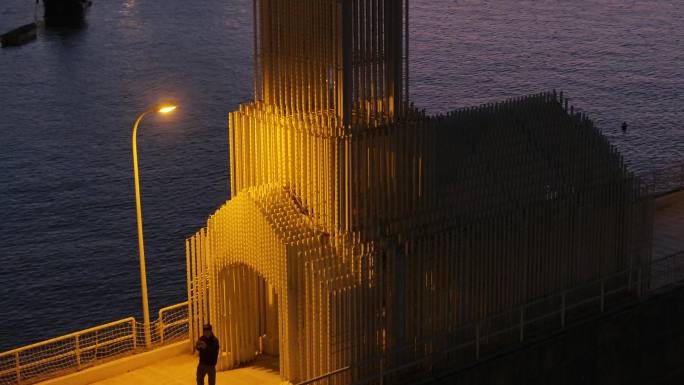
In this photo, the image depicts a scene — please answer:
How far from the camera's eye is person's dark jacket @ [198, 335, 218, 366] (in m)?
26.5

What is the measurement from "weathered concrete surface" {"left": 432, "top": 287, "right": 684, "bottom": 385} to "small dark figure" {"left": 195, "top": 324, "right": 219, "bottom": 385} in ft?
17.1

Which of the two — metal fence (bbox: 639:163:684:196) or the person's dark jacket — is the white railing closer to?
the person's dark jacket

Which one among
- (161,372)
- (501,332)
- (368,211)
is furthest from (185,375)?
(501,332)

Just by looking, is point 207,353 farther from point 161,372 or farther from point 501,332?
point 501,332

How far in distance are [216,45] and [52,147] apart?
2817cm

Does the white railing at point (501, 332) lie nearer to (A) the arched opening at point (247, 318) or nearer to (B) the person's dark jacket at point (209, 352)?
(B) the person's dark jacket at point (209, 352)

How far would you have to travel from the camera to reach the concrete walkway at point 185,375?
28500mm

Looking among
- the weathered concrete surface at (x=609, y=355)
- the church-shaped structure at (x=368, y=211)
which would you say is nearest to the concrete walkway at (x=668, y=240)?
the weathered concrete surface at (x=609, y=355)

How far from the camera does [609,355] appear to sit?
3162 centimetres

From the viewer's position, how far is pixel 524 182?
29969mm

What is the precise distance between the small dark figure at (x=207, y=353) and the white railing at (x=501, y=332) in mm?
2292

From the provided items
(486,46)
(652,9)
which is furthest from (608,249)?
(652,9)

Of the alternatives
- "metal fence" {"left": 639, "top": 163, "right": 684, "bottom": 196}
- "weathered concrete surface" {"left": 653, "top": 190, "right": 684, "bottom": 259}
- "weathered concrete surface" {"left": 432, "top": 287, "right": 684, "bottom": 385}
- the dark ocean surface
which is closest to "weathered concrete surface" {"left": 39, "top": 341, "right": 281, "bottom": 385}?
"weathered concrete surface" {"left": 432, "top": 287, "right": 684, "bottom": 385}

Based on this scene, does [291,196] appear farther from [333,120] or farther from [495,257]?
[495,257]
